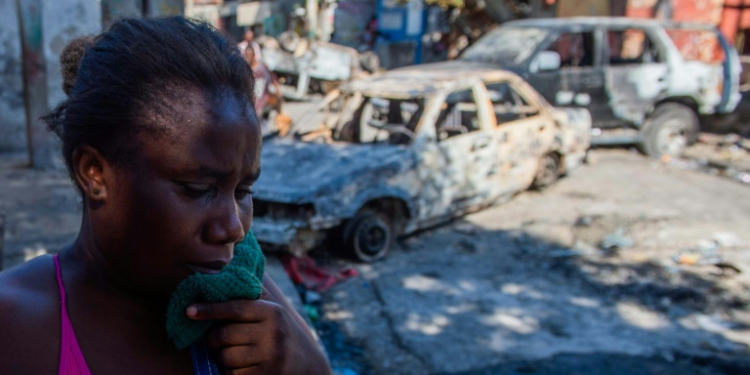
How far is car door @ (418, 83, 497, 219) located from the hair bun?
4704 millimetres

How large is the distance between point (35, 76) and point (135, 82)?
7.14 meters

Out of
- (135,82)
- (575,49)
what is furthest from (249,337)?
(575,49)

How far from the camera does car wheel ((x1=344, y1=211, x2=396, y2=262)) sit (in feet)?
18.4

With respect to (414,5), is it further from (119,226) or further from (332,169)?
(119,226)

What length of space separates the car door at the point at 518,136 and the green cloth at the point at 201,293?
18.8 ft

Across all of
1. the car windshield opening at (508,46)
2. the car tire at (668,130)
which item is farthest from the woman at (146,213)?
the car tire at (668,130)

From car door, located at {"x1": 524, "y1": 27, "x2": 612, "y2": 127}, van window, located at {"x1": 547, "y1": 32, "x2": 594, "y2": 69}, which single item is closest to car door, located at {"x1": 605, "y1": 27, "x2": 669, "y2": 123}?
car door, located at {"x1": 524, "y1": 27, "x2": 612, "y2": 127}

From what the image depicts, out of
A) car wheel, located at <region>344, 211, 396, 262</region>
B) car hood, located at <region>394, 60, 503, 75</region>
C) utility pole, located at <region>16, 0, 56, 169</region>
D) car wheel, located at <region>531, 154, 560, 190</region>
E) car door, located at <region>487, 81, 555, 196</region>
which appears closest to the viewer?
car wheel, located at <region>344, 211, 396, 262</region>

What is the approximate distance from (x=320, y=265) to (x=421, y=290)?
0.92 metres

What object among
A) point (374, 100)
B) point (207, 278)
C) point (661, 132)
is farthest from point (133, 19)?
point (661, 132)

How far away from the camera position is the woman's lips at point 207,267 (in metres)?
1.20

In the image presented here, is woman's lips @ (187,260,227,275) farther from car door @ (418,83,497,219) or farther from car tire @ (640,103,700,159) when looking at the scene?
car tire @ (640,103,700,159)

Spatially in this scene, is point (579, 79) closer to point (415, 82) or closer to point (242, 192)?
point (415, 82)

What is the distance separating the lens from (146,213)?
3.84 ft
